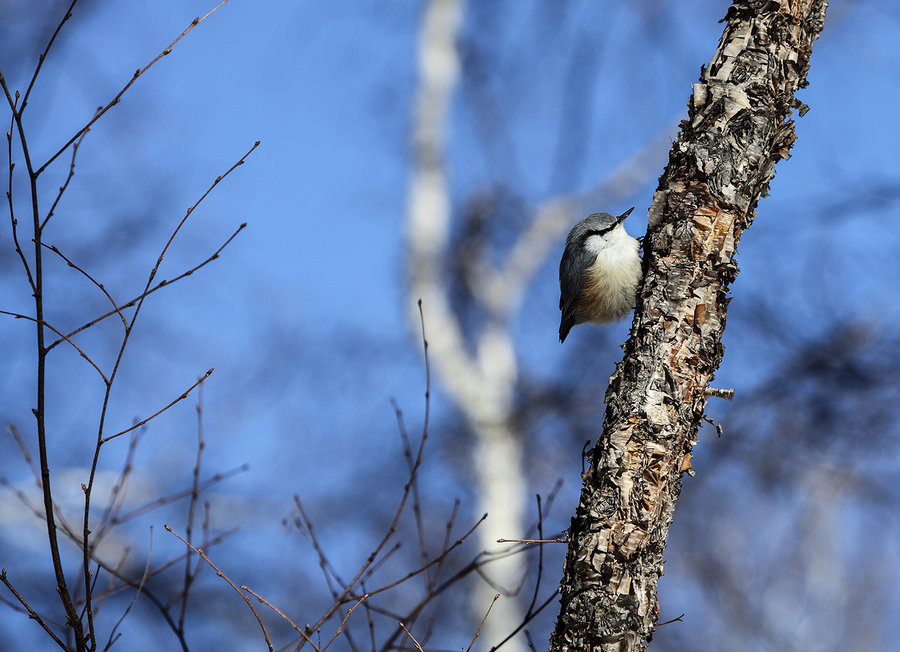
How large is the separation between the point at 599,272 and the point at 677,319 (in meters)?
0.89

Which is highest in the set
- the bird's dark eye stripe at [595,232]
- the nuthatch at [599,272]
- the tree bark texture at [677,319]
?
the bird's dark eye stripe at [595,232]

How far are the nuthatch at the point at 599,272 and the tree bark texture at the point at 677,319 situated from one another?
628 mm

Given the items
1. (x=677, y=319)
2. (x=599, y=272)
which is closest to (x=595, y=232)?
(x=599, y=272)

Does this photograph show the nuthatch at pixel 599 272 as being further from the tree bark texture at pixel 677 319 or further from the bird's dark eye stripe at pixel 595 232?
the tree bark texture at pixel 677 319

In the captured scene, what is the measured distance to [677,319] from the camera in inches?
79.3

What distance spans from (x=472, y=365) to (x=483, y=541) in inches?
57.0

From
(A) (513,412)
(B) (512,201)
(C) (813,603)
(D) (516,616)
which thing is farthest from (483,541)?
(C) (813,603)

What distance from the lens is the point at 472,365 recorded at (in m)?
6.35

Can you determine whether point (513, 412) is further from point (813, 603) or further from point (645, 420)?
point (813, 603)

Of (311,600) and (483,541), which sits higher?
(311,600)

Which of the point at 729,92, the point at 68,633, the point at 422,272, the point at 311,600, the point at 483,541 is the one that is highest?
the point at 422,272

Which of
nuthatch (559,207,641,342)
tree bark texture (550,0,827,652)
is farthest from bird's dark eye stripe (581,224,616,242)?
tree bark texture (550,0,827,652)

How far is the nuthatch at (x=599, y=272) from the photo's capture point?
280cm

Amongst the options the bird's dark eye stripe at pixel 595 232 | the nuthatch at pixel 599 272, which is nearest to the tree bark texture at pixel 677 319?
the nuthatch at pixel 599 272
